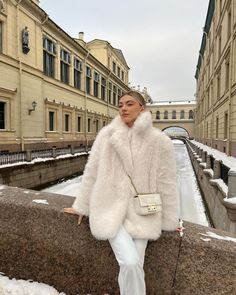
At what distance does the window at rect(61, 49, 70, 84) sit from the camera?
23.5m

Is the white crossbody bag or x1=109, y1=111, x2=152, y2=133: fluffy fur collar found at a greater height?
x1=109, y1=111, x2=152, y2=133: fluffy fur collar

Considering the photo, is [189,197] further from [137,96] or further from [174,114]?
[174,114]

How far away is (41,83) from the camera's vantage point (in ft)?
63.4

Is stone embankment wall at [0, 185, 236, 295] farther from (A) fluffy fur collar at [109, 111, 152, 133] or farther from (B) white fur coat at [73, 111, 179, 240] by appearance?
(A) fluffy fur collar at [109, 111, 152, 133]

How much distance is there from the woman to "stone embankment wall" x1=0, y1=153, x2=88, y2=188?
33.2 feet

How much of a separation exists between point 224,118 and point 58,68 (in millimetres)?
14268

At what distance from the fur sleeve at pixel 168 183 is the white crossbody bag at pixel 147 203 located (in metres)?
0.08

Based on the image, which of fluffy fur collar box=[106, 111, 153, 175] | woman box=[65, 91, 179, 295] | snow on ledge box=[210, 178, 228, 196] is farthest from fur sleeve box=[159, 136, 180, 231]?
snow on ledge box=[210, 178, 228, 196]

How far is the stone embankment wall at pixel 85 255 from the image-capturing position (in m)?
1.84

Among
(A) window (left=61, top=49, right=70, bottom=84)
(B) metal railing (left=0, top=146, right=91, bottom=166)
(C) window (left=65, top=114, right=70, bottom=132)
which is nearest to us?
(B) metal railing (left=0, top=146, right=91, bottom=166)

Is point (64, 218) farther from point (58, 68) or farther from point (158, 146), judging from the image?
point (58, 68)

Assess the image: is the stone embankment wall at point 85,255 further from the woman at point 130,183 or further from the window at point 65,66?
the window at point 65,66

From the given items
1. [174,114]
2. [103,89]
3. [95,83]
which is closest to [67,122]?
[95,83]

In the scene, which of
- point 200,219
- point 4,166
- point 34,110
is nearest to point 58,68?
point 34,110
